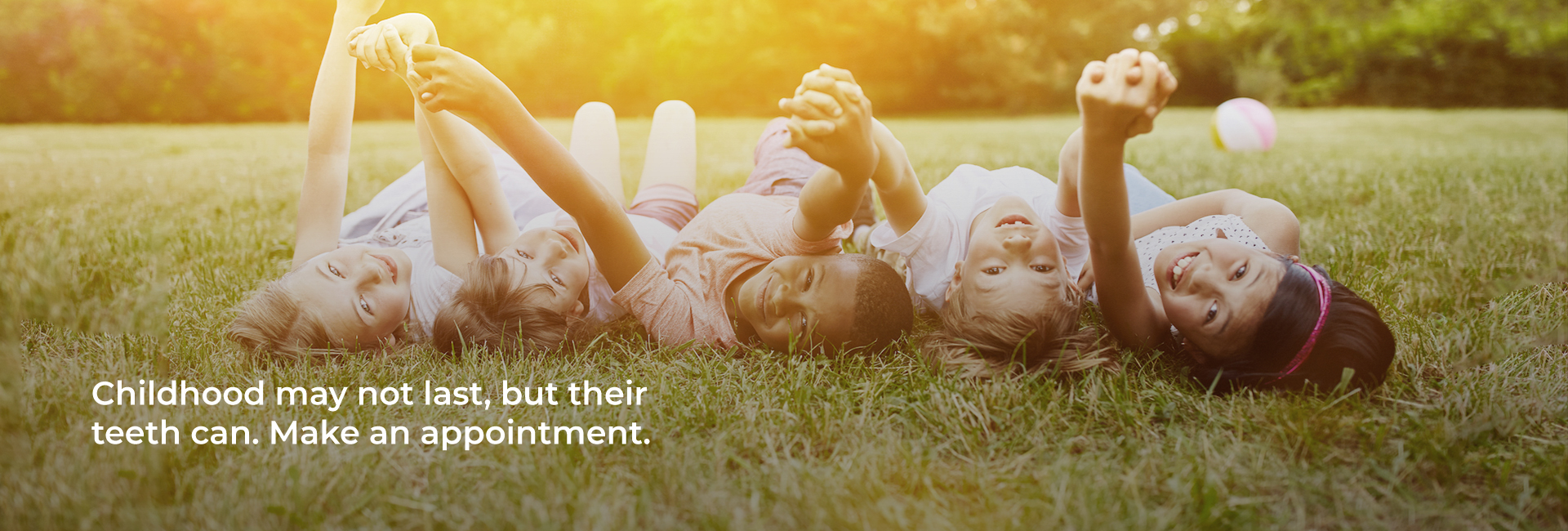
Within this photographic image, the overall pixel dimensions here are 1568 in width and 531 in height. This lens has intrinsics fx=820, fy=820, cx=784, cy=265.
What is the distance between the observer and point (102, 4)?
447 inches

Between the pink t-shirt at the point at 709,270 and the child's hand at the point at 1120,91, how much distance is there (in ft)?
2.75

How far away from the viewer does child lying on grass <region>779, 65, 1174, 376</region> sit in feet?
5.56

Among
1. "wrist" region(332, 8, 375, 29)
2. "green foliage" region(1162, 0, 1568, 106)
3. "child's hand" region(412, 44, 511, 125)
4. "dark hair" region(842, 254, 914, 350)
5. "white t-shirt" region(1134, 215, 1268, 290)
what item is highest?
"green foliage" region(1162, 0, 1568, 106)

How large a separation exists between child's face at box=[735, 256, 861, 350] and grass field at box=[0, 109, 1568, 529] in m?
0.08

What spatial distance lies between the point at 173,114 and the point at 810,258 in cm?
1568

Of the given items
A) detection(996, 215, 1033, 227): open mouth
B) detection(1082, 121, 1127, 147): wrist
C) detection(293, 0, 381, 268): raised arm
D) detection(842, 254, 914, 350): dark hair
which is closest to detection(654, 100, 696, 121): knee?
detection(293, 0, 381, 268): raised arm

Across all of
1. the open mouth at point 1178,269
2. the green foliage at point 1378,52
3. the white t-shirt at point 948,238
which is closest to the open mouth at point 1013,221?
the white t-shirt at point 948,238

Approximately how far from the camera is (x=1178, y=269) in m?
2.01

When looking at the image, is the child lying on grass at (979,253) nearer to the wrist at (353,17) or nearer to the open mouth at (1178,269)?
the open mouth at (1178,269)

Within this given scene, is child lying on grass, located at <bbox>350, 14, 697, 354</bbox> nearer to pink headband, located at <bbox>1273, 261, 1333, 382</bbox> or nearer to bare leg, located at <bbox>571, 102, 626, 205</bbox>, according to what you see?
bare leg, located at <bbox>571, 102, 626, 205</bbox>

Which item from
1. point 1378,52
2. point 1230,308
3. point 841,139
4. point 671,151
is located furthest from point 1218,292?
point 1378,52

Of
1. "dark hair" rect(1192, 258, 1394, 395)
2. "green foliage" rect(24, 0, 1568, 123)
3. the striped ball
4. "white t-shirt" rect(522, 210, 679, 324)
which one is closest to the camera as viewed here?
"dark hair" rect(1192, 258, 1394, 395)

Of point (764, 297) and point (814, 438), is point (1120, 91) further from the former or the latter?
point (764, 297)

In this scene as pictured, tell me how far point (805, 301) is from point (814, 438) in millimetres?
497
